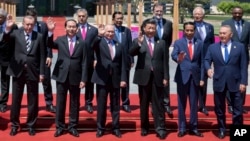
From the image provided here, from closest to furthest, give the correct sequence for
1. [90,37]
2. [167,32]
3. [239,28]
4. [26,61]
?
[26,61] → [90,37] → [167,32] → [239,28]

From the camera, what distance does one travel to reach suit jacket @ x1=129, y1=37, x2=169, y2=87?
7012 mm

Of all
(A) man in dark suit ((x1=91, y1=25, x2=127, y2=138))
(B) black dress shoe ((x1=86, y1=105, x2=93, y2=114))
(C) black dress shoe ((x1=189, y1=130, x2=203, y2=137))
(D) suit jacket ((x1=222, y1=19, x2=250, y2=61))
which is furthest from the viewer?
(B) black dress shoe ((x1=86, y1=105, x2=93, y2=114))

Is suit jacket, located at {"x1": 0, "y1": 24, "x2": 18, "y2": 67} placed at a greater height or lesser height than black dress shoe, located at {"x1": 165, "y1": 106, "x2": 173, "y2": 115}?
greater

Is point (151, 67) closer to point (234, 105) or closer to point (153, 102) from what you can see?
point (153, 102)

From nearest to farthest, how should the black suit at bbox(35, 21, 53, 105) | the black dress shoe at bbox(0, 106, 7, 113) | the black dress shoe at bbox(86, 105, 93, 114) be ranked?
the black suit at bbox(35, 21, 53, 105)
the black dress shoe at bbox(0, 106, 7, 113)
the black dress shoe at bbox(86, 105, 93, 114)

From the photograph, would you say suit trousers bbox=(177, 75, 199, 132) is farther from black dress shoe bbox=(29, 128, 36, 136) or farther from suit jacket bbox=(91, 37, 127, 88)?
black dress shoe bbox=(29, 128, 36, 136)

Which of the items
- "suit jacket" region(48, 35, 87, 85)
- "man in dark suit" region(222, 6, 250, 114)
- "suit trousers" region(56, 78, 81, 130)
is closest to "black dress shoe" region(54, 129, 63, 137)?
"suit trousers" region(56, 78, 81, 130)

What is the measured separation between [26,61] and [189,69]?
253cm

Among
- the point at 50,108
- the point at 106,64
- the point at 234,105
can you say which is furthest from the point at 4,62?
the point at 234,105

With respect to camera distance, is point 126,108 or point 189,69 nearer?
point 189,69

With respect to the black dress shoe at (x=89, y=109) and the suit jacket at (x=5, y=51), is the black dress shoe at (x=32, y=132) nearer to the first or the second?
the black dress shoe at (x=89, y=109)

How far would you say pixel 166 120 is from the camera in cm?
786

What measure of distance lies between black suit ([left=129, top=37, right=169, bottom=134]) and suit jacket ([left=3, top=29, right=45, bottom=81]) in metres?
1.40

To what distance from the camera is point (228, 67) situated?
22.7ft
